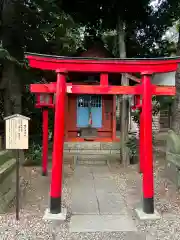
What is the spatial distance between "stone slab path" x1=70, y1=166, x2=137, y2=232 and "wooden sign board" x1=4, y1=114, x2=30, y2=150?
163cm

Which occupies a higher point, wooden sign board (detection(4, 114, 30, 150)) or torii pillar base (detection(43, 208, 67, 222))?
wooden sign board (detection(4, 114, 30, 150))

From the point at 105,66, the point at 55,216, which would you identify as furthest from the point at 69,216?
the point at 105,66

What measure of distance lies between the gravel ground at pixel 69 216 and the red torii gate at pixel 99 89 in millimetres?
434

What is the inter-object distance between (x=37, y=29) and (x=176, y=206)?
6.63 metres

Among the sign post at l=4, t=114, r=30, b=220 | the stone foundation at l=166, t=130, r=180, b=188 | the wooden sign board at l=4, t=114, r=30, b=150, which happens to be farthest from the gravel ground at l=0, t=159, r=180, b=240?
the wooden sign board at l=4, t=114, r=30, b=150

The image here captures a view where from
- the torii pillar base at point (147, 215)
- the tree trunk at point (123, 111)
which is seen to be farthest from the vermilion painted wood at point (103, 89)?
the tree trunk at point (123, 111)

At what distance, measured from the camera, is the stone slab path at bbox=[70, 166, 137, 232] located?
460 cm

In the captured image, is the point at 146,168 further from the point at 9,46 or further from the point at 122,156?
the point at 9,46

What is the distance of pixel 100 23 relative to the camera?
10844 mm

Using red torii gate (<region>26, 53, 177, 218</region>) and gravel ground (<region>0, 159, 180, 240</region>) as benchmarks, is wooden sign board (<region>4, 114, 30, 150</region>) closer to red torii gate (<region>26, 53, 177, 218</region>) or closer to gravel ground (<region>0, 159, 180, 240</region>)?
red torii gate (<region>26, 53, 177, 218</region>)

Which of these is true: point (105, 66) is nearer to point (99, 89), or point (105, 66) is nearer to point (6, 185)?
point (99, 89)

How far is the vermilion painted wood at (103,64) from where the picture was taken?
5219 millimetres

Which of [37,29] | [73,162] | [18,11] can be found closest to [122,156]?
[73,162]

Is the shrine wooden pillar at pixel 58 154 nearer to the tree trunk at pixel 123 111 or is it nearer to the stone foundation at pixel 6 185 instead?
the stone foundation at pixel 6 185
